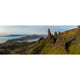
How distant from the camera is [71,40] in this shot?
4.68 metres

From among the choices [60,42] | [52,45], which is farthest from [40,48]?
[60,42]

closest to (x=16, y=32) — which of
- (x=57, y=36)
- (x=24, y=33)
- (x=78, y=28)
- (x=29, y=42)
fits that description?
(x=24, y=33)

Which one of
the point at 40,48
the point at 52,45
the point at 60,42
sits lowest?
the point at 40,48

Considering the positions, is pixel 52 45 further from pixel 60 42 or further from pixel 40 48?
pixel 40 48

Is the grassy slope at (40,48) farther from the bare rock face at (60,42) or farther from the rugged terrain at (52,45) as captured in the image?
the bare rock face at (60,42)

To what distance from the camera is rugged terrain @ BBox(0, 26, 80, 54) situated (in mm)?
4656

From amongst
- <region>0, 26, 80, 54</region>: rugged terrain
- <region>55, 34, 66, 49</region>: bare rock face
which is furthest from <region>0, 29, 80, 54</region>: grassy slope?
<region>55, 34, 66, 49</region>: bare rock face

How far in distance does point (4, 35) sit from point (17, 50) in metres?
1.08

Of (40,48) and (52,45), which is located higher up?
(52,45)

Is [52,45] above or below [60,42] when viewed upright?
below

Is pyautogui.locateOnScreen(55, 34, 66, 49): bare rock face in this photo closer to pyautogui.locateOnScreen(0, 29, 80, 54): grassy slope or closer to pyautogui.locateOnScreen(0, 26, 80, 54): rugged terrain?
pyautogui.locateOnScreen(0, 26, 80, 54): rugged terrain

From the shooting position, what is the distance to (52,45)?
4.75 metres

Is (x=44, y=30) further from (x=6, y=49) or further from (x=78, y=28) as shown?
(x=6, y=49)
